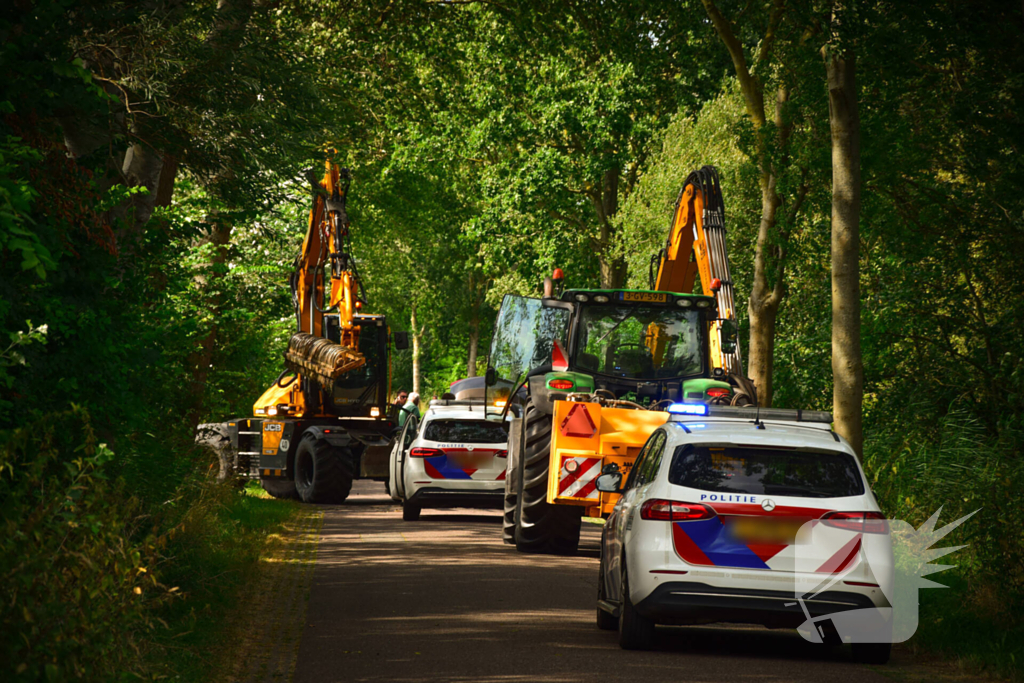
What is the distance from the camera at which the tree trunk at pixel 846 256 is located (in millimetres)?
14695

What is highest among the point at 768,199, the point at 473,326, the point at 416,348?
the point at 768,199

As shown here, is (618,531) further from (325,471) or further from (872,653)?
(325,471)

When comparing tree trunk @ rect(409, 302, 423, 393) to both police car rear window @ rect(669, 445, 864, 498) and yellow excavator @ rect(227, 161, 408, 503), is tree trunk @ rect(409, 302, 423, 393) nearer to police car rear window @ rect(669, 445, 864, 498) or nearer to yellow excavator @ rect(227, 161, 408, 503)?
yellow excavator @ rect(227, 161, 408, 503)

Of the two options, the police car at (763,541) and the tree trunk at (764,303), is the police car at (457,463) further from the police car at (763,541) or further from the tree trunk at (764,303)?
the police car at (763,541)

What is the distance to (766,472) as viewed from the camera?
27.5ft

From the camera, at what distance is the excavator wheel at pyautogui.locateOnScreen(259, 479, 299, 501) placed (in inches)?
960

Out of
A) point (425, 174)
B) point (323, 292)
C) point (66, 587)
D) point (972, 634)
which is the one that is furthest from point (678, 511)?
point (425, 174)

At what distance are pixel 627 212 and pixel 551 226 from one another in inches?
97.4

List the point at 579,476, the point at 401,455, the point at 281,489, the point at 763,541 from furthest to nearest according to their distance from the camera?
the point at 281,489
the point at 401,455
the point at 579,476
the point at 763,541

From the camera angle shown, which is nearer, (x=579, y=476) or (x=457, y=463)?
(x=579, y=476)

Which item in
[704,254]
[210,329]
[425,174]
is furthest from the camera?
[425,174]

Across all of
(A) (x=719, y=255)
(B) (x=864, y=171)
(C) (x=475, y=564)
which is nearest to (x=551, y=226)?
(B) (x=864, y=171)

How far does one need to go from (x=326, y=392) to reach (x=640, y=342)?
11.1 m

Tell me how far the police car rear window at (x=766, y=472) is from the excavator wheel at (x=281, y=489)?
1673 centimetres
